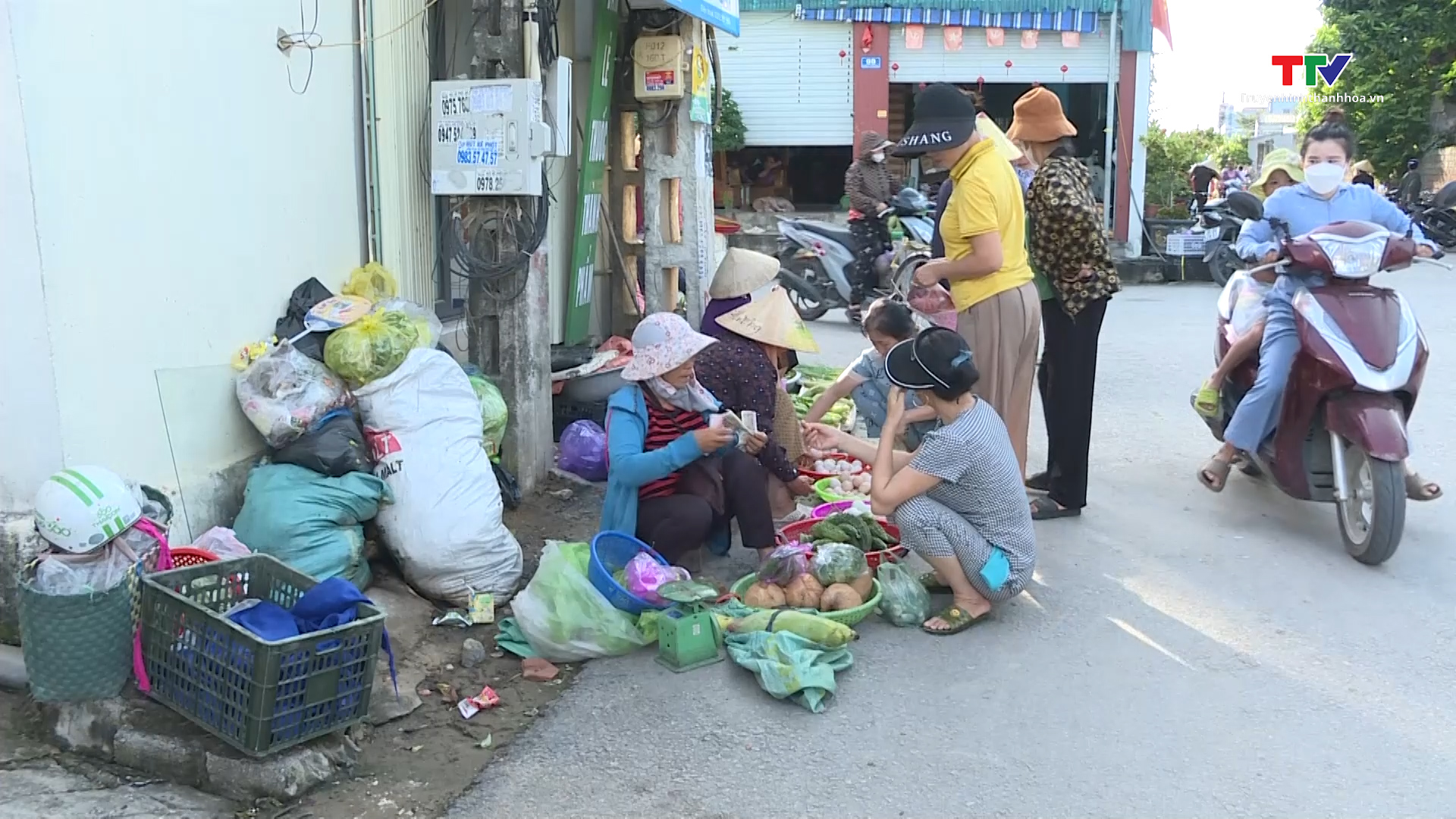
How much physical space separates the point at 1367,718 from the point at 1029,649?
3.32 feet

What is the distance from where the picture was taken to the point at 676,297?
8258 mm

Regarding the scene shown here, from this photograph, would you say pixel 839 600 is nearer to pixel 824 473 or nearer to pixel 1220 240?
pixel 824 473

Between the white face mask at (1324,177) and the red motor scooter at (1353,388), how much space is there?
0.40 meters

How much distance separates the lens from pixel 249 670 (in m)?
2.98

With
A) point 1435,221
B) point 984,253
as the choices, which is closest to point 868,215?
point 984,253

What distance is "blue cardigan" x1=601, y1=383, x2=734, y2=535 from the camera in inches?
165

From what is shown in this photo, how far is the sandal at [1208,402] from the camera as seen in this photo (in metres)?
5.84

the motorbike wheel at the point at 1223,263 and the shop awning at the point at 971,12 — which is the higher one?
the shop awning at the point at 971,12

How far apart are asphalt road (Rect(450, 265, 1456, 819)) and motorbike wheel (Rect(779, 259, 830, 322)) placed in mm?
7032

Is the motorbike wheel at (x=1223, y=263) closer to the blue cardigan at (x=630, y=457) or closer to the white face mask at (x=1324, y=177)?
the white face mask at (x=1324, y=177)

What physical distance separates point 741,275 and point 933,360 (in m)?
2.58

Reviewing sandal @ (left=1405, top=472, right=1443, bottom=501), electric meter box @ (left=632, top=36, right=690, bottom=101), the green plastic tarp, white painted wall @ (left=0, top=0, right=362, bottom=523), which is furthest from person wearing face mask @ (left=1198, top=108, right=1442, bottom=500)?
white painted wall @ (left=0, top=0, right=362, bottom=523)

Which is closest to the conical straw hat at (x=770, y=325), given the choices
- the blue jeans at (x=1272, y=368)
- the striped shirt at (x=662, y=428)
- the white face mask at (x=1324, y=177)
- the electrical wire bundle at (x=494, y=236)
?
the striped shirt at (x=662, y=428)

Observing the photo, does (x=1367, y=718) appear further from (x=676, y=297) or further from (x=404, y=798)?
(x=676, y=297)
